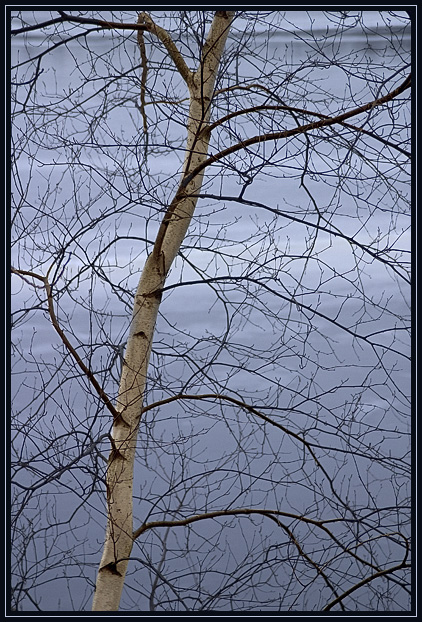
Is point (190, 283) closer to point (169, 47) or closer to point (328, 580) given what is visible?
point (169, 47)

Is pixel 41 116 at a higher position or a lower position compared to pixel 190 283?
higher

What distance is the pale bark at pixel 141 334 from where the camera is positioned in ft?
4.67

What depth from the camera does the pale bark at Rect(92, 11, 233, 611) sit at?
1.42 m

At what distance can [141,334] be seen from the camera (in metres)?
1.48

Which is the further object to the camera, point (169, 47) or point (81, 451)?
point (169, 47)

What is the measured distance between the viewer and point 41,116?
1562 millimetres

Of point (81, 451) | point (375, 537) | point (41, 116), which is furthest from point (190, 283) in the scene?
point (375, 537)
